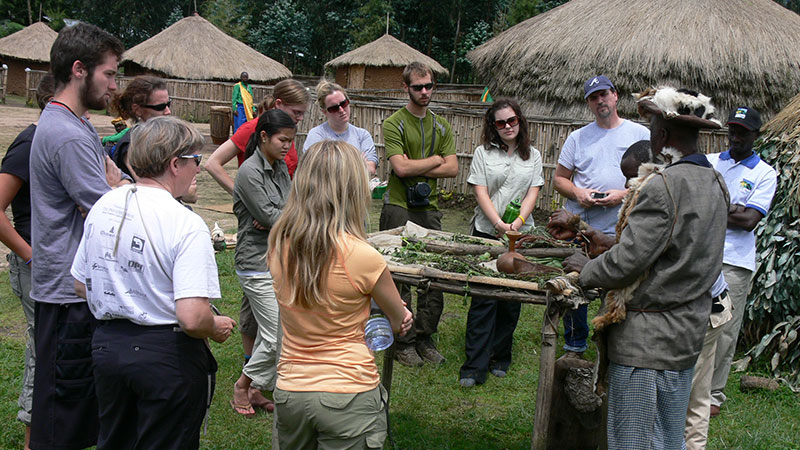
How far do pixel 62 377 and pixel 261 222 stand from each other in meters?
1.53

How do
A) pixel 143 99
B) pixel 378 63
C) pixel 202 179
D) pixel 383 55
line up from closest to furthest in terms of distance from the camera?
1. pixel 143 99
2. pixel 202 179
3. pixel 378 63
4. pixel 383 55

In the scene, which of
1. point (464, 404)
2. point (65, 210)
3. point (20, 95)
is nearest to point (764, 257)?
point (464, 404)

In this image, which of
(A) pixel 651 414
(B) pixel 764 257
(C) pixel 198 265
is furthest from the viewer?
(B) pixel 764 257

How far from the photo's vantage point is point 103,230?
8.39 feet

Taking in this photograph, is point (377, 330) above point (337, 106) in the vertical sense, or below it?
below

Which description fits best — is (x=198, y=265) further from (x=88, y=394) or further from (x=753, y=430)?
(x=753, y=430)

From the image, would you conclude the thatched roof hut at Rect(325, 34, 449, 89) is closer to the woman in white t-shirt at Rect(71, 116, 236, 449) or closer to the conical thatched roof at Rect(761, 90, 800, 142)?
the conical thatched roof at Rect(761, 90, 800, 142)

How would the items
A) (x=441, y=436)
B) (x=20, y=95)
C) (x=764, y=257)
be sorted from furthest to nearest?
(x=20, y=95) → (x=764, y=257) → (x=441, y=436)

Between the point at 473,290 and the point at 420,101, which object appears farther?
the point at 420,101

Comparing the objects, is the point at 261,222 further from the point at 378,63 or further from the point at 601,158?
the point at 378,63

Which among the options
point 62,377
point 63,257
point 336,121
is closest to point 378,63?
point 336,121

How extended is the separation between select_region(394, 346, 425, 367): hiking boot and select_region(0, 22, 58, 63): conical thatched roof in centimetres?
2917

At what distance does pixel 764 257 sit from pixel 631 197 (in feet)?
10.6

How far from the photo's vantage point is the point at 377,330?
9.38 ft
